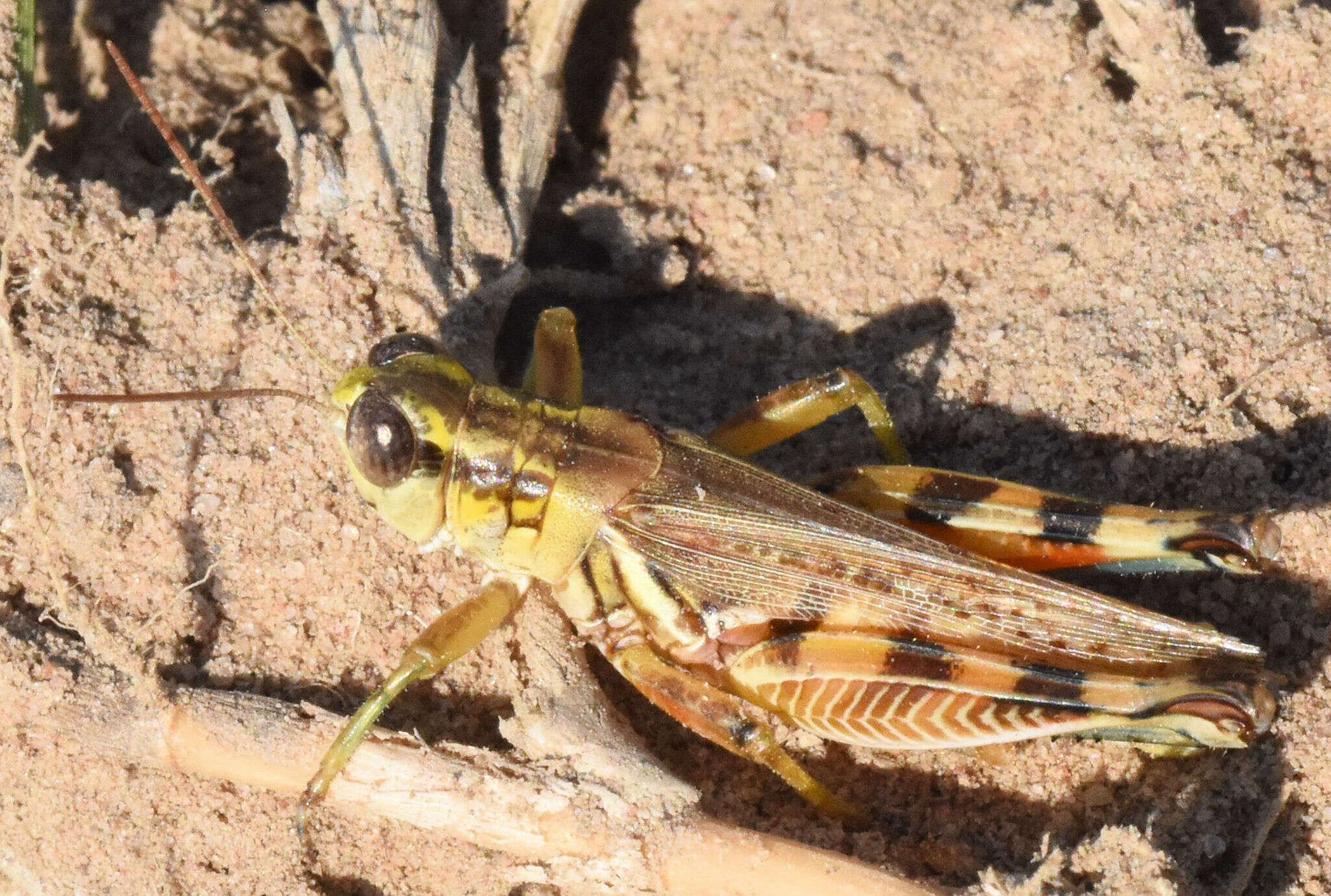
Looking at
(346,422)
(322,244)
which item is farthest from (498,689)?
(322,244)

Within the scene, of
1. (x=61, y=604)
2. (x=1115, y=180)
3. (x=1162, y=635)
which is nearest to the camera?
(x=1162, y=635)

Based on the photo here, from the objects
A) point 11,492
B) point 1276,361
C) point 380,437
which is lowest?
point 11,492

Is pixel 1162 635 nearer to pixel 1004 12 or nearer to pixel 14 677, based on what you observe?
pixel 1004 12

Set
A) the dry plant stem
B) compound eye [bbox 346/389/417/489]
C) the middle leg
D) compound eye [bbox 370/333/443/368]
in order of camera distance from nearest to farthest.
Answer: the dry plant stem → compound eye [bbox 346/389/417/489] → compound eye [bbox 370/333/443/368] → the middle leg

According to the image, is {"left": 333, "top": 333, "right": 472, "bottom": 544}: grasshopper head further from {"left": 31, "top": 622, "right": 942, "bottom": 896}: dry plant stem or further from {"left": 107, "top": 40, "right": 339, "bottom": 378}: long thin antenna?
{"left": 31, "top": 622, "right": 942, "bottom": 896}: dry plant stem

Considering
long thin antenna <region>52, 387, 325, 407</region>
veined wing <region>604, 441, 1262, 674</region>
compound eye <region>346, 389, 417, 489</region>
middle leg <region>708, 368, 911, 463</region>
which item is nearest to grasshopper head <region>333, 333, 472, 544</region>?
compound eye <region>346, 389, 417, 489</region>

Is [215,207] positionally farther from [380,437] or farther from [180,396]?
[380,437]

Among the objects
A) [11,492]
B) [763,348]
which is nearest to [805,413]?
[763,348]
